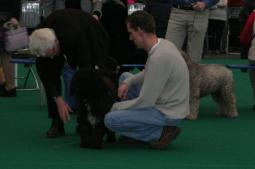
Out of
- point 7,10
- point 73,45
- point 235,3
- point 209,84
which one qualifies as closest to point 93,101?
point 73,45

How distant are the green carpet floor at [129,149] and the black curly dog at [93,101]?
0.43 ft

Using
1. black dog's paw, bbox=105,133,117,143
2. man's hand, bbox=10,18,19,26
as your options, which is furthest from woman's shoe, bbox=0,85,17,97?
black dog's paw, bbox=105,133,117,143

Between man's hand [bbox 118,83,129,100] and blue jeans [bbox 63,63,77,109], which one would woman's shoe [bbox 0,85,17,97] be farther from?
man's hand [bbox 118,83,129,100]

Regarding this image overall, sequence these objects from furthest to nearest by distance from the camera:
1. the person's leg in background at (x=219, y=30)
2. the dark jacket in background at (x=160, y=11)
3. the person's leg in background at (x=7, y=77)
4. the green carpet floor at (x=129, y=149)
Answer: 1. the person's leg in background at (x=219, y=30)
2. the dark jacket in background at (x=160, y=11)
3. the person's leg in background at (x=7, y=77)
4. the green carpet floor at (x=129, y=149)

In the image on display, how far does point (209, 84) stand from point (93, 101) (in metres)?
2.20

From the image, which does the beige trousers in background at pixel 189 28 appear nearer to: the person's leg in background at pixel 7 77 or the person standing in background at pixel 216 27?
the person's leg in background at pixel 7 77

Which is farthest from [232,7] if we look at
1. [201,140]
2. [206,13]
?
[201,140]

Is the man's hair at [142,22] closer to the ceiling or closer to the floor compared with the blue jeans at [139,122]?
closer to the ceiling

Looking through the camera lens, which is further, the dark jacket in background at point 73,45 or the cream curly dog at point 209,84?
the cream curly dog at point 209,84

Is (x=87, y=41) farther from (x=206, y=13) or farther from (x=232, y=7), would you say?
(x=232, y=7)

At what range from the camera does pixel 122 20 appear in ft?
28.8

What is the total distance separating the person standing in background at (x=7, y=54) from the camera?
9391mm

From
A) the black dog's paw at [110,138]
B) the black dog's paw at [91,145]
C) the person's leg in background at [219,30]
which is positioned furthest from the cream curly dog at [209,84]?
the person's leg in background at [219,30]

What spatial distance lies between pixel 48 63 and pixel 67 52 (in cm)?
20
